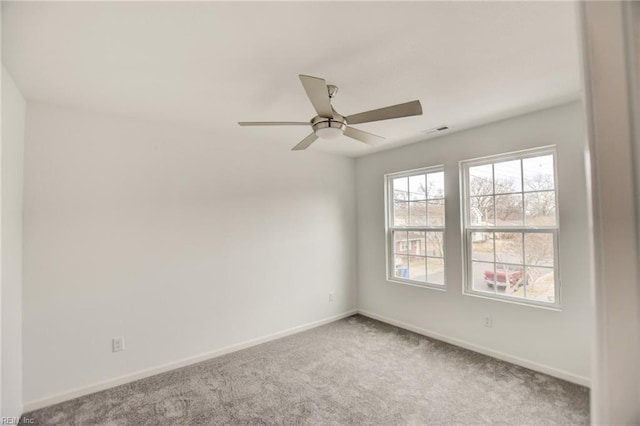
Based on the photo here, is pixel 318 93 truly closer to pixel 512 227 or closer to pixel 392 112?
pixel 392 112

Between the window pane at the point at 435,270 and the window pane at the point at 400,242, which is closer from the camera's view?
the window pane at the point at 435,270

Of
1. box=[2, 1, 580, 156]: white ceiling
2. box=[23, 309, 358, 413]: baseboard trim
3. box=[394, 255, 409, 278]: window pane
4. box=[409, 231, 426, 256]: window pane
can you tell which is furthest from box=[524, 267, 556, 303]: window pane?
box=[23, 309, 358, 413]: baseboard trim

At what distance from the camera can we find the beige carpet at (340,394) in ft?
7.18

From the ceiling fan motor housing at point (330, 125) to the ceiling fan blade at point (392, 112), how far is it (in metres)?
0.06

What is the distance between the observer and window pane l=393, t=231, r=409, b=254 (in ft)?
13.5

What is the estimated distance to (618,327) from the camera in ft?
1.49

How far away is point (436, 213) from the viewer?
375cm

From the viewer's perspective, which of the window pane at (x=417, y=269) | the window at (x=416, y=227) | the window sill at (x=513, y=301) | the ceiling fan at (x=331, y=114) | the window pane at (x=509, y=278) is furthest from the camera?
the window pane at (x=417, y=269)

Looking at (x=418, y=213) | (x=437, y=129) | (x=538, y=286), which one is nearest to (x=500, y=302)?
(x=538, y=286)

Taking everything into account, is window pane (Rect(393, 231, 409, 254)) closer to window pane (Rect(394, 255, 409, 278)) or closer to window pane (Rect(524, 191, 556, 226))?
window pane (Rect(394, 255, 409, 278))

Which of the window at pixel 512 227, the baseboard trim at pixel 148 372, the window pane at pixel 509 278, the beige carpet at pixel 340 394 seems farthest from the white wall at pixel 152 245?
the window pane at pixel 509 278

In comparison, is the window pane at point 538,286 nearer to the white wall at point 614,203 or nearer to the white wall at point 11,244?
the white wall at point 614,203

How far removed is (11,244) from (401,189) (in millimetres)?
3921

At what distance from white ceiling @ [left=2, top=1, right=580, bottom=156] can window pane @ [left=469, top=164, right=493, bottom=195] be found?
2.35 ft
